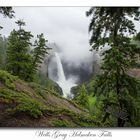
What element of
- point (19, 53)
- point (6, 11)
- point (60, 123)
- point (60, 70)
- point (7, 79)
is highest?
point (6, 11)

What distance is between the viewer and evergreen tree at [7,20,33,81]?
42.6ft

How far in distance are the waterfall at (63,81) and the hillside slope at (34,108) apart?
25 centimetres

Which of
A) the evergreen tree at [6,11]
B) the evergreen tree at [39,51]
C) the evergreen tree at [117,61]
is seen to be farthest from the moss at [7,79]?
the evergreen tree at [117,61]

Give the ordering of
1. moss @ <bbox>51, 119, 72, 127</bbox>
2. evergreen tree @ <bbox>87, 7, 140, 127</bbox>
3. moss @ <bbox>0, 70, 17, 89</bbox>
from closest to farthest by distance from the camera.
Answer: moss @ <bbox>51, 119, 72, 127</bbox> → evergreen tree @ <bbox>87, 7, 140, 127</bbox> → moss @ <bbox>0, 70, 17, 89</bbox>

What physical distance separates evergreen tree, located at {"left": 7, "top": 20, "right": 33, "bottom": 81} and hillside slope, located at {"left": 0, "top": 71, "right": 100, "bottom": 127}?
10.5 inches

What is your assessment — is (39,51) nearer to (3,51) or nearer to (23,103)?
(3,51)

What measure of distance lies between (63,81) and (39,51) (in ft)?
3.61

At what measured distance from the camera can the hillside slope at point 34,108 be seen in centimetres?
1243

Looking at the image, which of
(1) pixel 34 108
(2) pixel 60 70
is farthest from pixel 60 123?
(2) pixel 60 70

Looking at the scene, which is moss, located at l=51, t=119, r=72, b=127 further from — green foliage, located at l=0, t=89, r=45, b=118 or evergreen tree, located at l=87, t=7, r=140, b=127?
evergreen tree, located at l=87, t=7, r=140, b=127

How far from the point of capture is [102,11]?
12.7m

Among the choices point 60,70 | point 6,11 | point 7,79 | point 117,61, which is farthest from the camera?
point 7,79

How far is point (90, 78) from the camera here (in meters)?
13.1

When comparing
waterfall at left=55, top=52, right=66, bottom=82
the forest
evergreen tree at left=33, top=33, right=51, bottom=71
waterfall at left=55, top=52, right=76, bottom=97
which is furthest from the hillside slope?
evergreen tree at left=33, top=33, right=51, bottom=71
